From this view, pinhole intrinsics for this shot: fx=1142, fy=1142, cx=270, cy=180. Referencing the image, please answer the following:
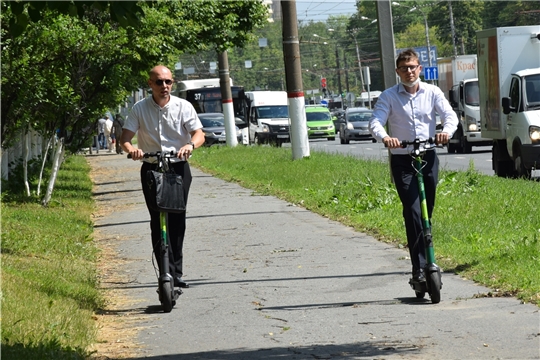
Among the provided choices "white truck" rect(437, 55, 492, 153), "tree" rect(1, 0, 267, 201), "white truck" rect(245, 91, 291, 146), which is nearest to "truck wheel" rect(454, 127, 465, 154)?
"white truck" rect(437, 55, 492, 153)

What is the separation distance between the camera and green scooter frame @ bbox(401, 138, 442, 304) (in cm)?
795

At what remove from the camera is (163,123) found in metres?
8.83

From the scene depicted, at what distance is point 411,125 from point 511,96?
14.1m

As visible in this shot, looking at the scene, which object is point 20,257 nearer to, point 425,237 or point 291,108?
point 425,237

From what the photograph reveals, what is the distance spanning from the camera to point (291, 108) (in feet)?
82.9

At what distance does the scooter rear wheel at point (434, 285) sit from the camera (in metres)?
7.94

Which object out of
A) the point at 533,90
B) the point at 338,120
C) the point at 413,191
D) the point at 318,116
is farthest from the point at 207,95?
the point at 413,191

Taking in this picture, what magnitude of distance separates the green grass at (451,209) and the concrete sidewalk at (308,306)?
1.07ft

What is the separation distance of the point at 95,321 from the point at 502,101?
14.6 meters

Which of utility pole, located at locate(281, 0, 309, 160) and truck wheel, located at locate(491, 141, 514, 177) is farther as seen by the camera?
utility pole, located at locate(281, 0, 309, 160)

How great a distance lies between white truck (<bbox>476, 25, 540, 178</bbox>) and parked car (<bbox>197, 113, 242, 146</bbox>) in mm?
23617

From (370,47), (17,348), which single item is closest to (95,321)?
(17,348)

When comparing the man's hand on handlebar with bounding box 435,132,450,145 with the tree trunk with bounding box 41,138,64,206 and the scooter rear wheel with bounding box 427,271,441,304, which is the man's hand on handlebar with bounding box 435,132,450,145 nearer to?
the scooter rear wheel with bounding box 427,271,441,304

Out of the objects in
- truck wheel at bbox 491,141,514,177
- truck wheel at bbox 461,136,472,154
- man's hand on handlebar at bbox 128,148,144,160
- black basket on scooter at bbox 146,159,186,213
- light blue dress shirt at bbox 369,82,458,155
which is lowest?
truck wheel at bbox 461,136,472,154
